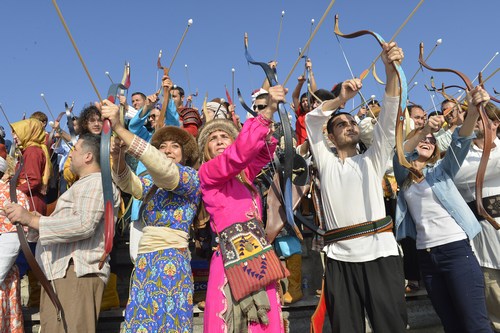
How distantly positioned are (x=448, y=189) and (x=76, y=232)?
241cm

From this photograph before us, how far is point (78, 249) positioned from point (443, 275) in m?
2.33

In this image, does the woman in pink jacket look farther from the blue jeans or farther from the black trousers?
the blue jeans

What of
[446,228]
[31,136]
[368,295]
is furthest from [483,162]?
[31,136]

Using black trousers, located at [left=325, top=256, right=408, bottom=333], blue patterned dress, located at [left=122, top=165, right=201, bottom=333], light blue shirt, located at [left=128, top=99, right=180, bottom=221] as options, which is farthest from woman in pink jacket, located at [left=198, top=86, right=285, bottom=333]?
light blue shirt, located at [left=128, top=99, right=180, bottom=221]

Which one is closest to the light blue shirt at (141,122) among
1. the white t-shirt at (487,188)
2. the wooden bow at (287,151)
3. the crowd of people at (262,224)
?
the crowd of people at (262,224)

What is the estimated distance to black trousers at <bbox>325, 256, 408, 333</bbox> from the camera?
7.16ft

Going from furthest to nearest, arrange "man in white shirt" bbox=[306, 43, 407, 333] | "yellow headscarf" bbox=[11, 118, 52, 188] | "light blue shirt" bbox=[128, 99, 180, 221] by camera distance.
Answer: "yellow headscarf" bbox=[11, 118, 52, 188]
"light blue shirt" bbox=[128, 99, 180, 221]
"man in white shirt" bbox=[306, 43, 407, 333]

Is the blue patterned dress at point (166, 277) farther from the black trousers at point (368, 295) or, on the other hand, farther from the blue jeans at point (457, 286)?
the blue jeans at point (457, 286)

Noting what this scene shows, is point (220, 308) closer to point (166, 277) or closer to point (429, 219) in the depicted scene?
point (166, 277)

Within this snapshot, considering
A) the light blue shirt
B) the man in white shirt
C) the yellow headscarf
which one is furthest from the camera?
the yellow headscarf

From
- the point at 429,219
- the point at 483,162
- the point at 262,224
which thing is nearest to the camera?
the point at 262,224

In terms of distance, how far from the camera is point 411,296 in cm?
364

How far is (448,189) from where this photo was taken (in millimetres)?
2764

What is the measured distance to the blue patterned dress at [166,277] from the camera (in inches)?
84.0
